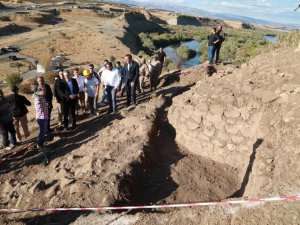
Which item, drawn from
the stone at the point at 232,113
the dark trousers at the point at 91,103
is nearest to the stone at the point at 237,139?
the stone at the point at 232,113

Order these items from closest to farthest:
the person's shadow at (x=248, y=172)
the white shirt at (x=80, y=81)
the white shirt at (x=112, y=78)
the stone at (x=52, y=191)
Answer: the stone at (x=52, y=191) < the person's shadow at (x=248, y=172) < the white shirt at (x=112, y=78) < the white shirt at (x=80, y=81)

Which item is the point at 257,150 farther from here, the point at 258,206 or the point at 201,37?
the point at 201,37

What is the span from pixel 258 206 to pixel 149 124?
4416mm

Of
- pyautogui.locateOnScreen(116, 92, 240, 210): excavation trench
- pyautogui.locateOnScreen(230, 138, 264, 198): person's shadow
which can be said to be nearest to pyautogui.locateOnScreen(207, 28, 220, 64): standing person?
pyautogui.locateOnScreen(116, 92, 240, 210): excavation trench

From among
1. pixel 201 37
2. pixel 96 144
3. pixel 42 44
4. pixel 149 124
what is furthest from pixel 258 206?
pixel 201 37

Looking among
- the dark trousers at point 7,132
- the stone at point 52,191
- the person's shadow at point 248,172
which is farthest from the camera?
the dark trousers at point 7,132

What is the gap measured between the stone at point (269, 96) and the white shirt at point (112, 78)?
460 cm

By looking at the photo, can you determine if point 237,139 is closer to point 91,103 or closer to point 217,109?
point 217,109

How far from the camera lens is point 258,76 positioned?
964 cm

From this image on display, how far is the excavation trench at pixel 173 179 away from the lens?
24.1ft

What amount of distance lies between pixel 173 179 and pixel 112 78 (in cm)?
428

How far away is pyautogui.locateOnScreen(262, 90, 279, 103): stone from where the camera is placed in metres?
8.20

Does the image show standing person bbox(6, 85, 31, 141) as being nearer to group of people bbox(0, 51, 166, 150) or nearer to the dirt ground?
group of people bbox(0, 51, 166, 150)

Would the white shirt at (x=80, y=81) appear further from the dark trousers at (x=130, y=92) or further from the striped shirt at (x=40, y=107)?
the striped shirt at (x=40, y=107)
